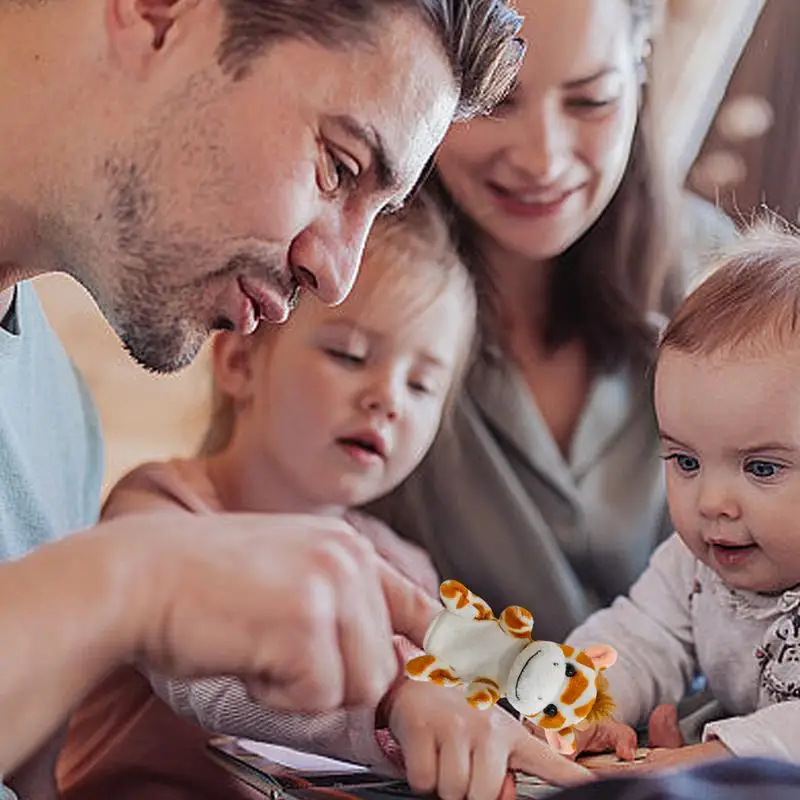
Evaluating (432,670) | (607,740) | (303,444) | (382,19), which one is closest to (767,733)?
(607,740)

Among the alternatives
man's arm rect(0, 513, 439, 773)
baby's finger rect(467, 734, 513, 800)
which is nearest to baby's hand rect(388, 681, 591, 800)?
baby's finger rect(467, 734, 513, 800)

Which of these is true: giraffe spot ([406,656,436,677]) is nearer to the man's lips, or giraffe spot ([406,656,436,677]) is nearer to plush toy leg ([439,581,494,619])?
plush toy leg ([439,581,494,619])

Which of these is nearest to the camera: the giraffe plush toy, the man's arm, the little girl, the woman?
the man's arm

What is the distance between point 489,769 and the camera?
0.64 meters

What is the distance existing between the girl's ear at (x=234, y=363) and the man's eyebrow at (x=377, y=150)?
15 centimetres

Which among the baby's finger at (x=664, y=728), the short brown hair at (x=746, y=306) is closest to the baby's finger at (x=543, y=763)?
the baby's finger at (x=664, y=728)

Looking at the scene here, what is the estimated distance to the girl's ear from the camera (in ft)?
2.64

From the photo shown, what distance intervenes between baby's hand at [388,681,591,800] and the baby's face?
173 mm

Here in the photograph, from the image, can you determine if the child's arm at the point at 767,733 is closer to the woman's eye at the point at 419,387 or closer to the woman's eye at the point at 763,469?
the woman's eye at the point at 763,469

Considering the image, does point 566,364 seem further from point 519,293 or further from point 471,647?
point 471,647

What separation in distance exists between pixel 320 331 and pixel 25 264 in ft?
0.55

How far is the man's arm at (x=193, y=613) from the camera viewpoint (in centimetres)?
47

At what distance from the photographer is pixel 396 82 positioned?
665 millimetres

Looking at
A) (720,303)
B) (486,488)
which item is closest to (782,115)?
(720,303)
